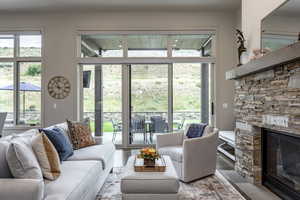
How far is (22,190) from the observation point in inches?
76.1

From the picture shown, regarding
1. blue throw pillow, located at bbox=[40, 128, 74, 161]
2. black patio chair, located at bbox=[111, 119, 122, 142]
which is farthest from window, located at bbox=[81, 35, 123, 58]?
blue throw pillow, located at bbox=[40, 128, 74, 161]

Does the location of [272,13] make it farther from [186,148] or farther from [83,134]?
[83,134]

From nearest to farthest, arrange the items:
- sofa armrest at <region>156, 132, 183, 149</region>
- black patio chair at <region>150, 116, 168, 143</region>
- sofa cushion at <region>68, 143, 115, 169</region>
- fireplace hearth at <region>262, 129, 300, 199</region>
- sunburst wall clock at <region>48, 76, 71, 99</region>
Result: 1. fireplace hearth at <region>262, 129, 300, 199</region>
2. sofa cushion at <region>68, 143, 115, 169</region>
3. sofa armrest at <region>156, 132, 183, 149</region>
4. sunburst wall clock at <region>48, 76, 71, 99</region>
5. black patio chair at <region>150, 116, 168, 143</region>

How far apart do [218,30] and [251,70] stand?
135 inches

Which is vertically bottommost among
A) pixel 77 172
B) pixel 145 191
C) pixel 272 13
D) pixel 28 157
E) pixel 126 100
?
pixel 145 191

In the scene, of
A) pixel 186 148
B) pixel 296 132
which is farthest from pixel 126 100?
pixel 296 132

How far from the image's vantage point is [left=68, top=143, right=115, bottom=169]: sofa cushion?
350 centimetres

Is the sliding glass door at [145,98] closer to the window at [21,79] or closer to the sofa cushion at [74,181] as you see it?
the window at [21,79]

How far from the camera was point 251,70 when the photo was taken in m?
3.68

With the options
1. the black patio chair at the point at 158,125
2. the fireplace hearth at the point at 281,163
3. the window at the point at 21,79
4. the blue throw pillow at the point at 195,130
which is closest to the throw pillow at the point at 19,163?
the fireplace hearth at the point at 281,163

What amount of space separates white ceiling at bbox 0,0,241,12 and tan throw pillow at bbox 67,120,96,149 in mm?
3302

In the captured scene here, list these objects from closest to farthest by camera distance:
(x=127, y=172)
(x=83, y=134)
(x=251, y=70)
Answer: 1. (x=127, y=172)
2. (x=251, y=70)
3. (x=83, y=134)

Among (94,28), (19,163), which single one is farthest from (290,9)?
(94,28)

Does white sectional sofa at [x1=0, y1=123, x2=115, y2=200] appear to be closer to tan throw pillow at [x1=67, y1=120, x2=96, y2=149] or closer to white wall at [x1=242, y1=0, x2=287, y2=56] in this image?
tan throw pillow at [x1=67, y1=120, x2=96, y2=149]
